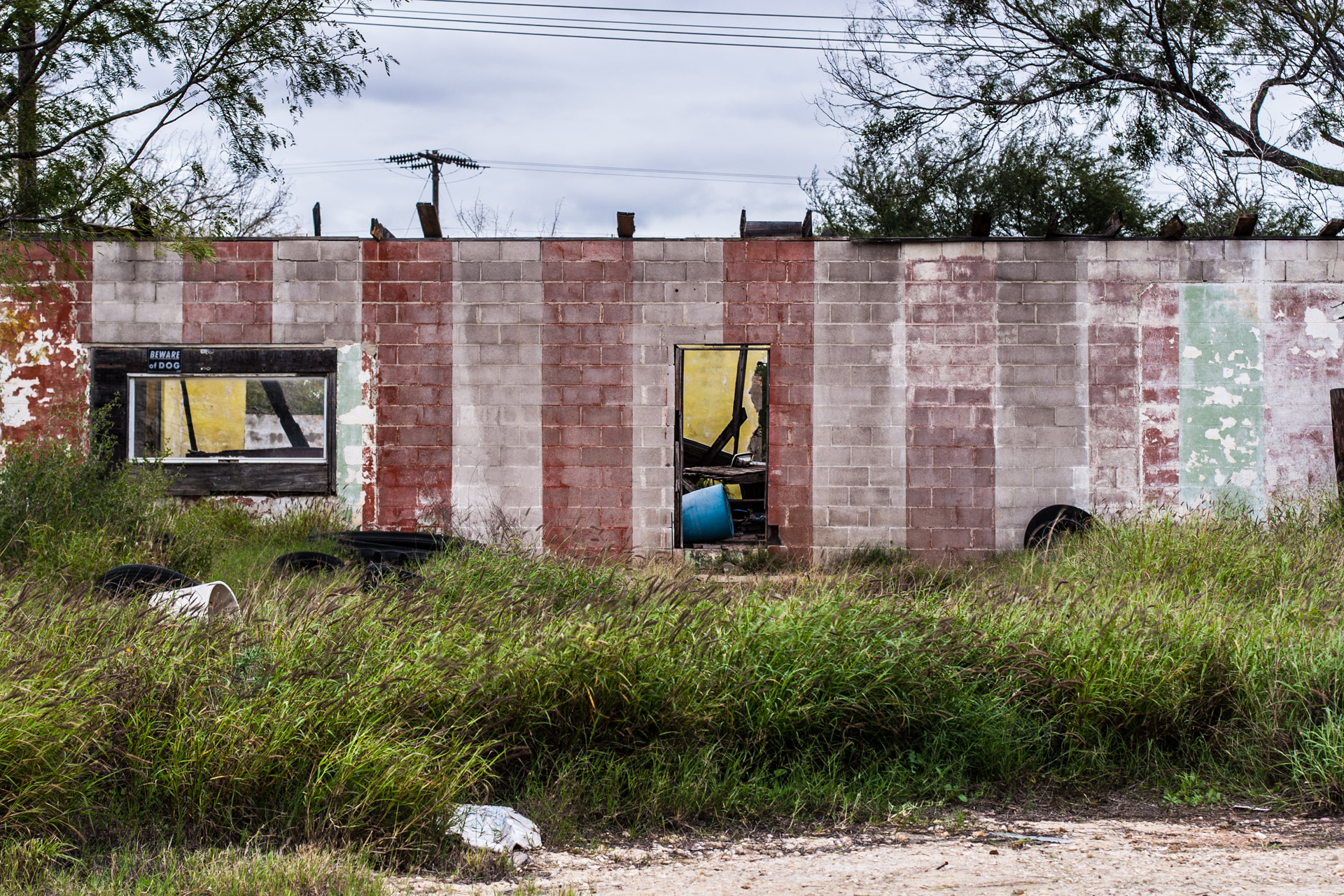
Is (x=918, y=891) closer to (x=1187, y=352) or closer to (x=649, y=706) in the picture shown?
(x=649, y=706)

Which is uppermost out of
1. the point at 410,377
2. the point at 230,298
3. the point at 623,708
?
the point at 230,298

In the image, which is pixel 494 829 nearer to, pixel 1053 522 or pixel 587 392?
pixel 587 392

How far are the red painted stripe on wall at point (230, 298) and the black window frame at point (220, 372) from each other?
159mm

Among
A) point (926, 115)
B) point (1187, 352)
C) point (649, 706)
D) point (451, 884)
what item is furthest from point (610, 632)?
point (926, 115)

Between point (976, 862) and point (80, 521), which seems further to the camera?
point (80, 521)

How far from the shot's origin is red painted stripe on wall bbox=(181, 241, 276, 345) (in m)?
11.3

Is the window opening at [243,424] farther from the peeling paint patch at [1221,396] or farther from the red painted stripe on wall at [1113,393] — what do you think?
the peeling paint patch at [1221,396]

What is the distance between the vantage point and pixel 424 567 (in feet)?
23.4

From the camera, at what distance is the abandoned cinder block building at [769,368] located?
36.2ft

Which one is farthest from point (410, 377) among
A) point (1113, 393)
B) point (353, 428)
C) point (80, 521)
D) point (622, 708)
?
point (1113, 393)

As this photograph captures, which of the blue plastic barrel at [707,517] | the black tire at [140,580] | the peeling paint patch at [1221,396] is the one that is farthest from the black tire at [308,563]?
the peeling paint patch at [1221,396]

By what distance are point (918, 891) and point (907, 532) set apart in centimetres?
760

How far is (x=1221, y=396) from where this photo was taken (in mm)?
11039

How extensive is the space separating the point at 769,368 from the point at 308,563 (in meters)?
5.28
